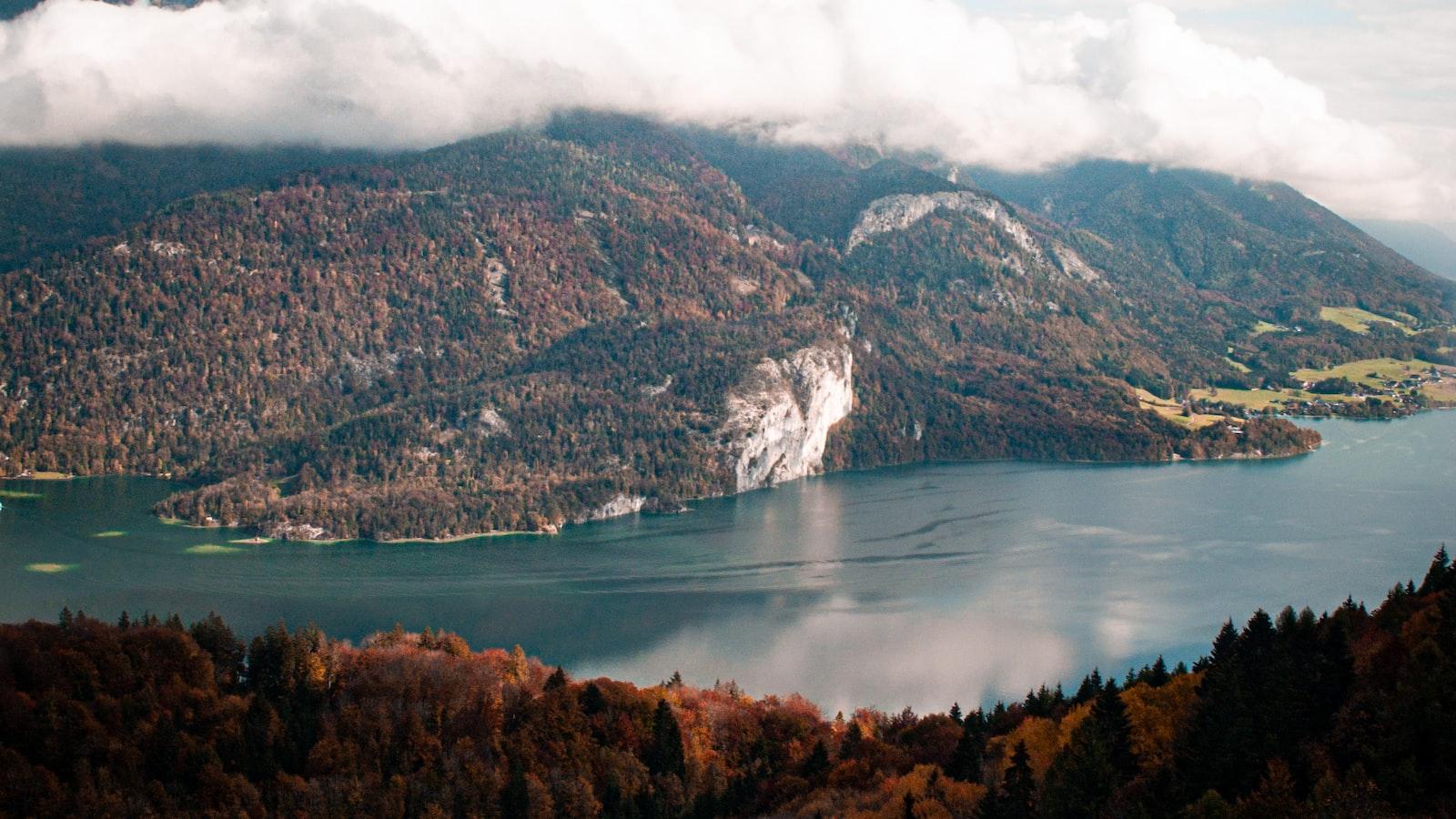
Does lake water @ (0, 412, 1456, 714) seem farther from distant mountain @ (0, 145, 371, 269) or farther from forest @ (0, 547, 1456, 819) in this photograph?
distant mountain @ (0, 145, 371, 269)

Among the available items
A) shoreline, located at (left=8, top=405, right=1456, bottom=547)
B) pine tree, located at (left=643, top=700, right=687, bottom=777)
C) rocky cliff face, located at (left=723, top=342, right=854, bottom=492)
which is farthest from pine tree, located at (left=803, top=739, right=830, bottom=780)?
rocky cliff face, located at (left=723, top=342, right=854, bottom=492)

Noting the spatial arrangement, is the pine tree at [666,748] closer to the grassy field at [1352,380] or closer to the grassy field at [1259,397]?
the grassy field at [1259,397]

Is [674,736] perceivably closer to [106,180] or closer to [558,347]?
[558,347]

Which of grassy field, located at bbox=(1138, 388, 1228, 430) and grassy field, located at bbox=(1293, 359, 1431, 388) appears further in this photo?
grassy field, located at bbox=(1293, 359, 1431, 388)

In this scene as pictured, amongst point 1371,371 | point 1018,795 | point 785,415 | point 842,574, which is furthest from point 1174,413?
point 1018,795

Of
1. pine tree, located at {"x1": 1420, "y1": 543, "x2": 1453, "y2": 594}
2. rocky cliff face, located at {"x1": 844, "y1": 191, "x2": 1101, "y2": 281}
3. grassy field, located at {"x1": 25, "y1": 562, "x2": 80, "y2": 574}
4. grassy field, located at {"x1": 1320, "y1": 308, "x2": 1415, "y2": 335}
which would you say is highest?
rocky cliff face, located at {"x1": 844, "y1": 191, "x2": 1101, "y2": 281}

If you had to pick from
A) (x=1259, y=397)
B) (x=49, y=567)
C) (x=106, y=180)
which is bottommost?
(x=49, y=567)

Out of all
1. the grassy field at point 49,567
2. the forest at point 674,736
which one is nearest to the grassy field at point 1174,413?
the forest at point 674,736
